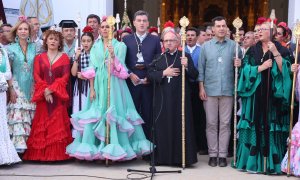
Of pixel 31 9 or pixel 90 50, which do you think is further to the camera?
pixel 31 9

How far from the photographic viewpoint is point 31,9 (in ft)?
32.7

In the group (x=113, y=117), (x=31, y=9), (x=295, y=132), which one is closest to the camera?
(x=295, y=132)

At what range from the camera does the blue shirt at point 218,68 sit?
6.35 m

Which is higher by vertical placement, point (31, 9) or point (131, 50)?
point (31, 9)

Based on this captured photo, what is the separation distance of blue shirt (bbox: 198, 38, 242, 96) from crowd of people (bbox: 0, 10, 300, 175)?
0.01 metres

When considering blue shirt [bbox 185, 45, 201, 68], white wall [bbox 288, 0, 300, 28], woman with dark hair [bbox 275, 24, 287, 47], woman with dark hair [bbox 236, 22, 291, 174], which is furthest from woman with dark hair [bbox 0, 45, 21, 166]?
white wall [bbox 288, 0, 300, 28]

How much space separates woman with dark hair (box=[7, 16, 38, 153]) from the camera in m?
6.44

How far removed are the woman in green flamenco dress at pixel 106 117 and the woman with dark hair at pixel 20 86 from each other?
648 millimetres

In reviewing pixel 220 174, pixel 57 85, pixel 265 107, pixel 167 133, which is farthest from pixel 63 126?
pixel 265 107

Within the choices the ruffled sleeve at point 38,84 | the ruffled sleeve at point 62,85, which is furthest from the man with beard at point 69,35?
the ruffled sleeve at point 38,84

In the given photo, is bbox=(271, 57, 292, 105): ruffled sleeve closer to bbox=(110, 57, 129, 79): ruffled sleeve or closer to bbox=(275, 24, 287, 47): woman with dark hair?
bbox=(275, 24, 287, 47): woman with dark hair

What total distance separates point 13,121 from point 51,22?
4.05 meters

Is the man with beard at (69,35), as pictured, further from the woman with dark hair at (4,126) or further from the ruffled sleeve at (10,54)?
the woman with dark hair at (4,126)

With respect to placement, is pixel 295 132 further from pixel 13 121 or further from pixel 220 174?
pixel 13 121
